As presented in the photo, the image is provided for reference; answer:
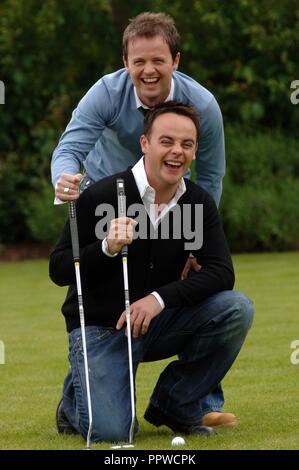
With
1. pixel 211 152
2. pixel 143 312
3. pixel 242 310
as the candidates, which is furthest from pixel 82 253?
pixel 211 152

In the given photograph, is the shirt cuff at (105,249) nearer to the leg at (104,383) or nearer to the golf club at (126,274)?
the golf club at (126,274)

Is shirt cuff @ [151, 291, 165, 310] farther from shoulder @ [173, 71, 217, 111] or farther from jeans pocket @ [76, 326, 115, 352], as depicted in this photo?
shoulder @ [173, 71, 217, 111]

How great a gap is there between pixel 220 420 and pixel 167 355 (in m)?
0.46

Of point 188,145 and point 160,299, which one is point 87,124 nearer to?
point 188,145

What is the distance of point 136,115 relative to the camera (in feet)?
21.9

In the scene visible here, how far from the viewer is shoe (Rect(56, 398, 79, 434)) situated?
6.51m

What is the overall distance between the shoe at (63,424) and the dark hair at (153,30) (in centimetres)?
197

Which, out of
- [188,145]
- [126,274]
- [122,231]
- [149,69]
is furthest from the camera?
[149,69]

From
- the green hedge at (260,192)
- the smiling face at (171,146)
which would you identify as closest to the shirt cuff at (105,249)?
the smiling face at (171,146)

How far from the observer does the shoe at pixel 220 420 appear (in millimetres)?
6500

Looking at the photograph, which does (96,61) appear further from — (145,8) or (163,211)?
(163,211)

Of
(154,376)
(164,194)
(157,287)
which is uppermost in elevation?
(164,194)

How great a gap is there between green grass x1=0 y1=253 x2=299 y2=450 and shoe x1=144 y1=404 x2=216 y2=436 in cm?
7

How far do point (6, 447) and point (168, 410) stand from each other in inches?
35.4
